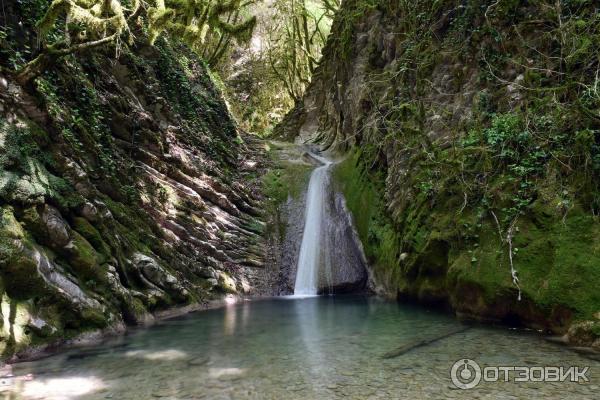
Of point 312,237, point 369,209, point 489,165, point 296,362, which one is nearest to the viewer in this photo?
point 296,362

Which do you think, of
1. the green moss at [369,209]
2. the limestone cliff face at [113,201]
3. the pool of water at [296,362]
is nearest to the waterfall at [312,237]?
the green moss at [369,209]

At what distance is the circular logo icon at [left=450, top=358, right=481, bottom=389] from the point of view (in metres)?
4.30

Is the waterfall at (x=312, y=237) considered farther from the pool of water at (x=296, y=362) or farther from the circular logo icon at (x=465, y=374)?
the circular logo icon at (x=465, y=374)

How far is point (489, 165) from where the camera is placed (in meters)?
7.77

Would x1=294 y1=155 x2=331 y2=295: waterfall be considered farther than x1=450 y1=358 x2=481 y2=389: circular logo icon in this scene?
Yes

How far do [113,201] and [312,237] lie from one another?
24.9 ft

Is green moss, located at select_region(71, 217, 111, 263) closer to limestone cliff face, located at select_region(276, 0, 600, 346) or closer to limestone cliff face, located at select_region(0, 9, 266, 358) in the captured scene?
limestone cliff face, located at select_region(0, 9, 266, 358)

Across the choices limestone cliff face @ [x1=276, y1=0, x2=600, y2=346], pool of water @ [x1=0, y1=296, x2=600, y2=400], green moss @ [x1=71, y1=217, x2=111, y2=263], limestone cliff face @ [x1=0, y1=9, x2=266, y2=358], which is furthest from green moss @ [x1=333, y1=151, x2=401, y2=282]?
green moss @ [x1=71, y1=217, x2=111, y2=263]

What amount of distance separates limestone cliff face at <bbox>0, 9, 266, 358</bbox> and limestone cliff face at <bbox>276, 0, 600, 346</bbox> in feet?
16.9

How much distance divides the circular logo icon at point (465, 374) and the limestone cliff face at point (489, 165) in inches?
72.4

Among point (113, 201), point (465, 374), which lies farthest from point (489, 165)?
point (113, 201)

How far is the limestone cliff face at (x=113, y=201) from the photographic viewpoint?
576cm

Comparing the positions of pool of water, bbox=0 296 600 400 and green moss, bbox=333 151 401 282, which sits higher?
green moss, bbox=333 151 401 282

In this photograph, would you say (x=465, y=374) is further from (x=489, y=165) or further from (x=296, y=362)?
(x=489, y=165)
